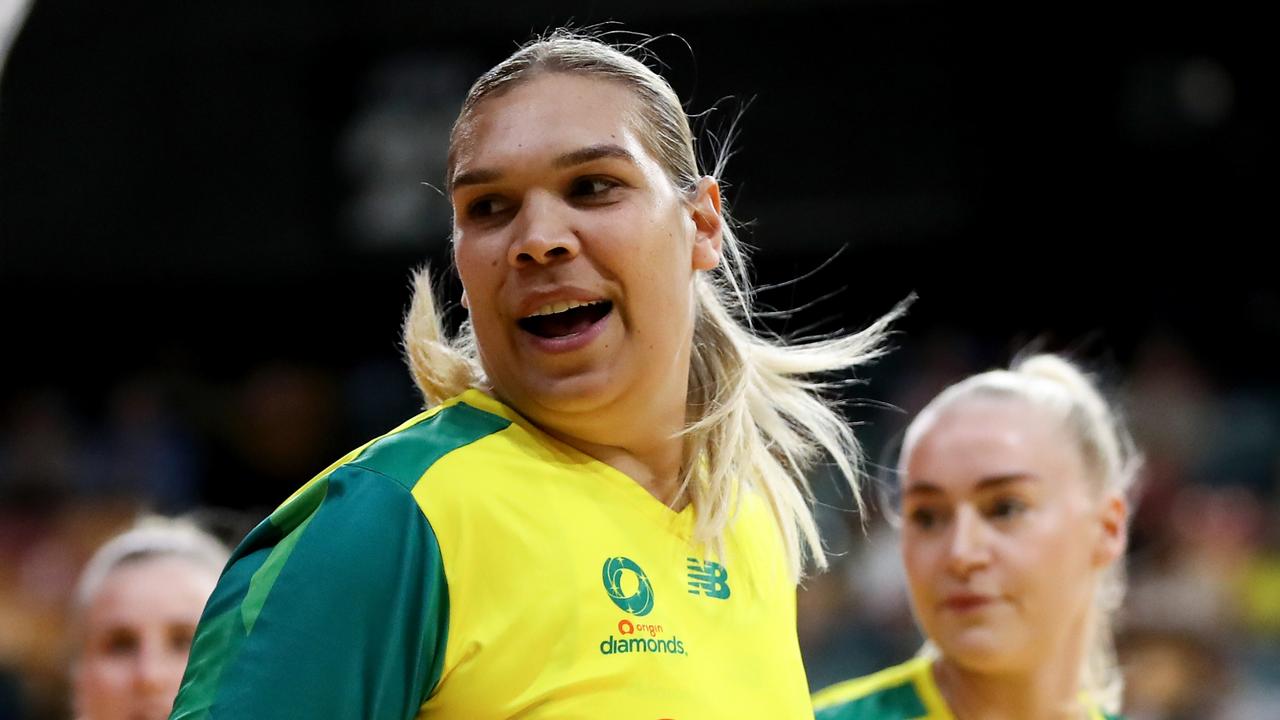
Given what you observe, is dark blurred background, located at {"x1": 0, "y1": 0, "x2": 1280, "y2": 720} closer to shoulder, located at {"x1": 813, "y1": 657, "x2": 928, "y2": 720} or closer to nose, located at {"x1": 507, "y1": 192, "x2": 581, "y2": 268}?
shoulder, located at {"x1": 813, "y1": 657, "x2": 928, "y2": 720}

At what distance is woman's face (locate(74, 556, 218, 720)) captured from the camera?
3084 mm

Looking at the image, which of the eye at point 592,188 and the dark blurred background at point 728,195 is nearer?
the eye at point 592,188

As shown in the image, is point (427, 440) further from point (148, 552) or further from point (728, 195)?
point (728, 195)

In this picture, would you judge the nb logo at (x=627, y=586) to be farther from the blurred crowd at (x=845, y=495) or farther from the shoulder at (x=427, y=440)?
the blurred crowd at (x=845, y=495)

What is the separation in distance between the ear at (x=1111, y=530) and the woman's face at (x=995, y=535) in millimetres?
60

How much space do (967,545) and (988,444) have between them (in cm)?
21

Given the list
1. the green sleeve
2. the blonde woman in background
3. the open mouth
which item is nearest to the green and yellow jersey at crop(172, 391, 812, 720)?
the green sleeve

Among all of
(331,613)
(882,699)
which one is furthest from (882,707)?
(331,613)

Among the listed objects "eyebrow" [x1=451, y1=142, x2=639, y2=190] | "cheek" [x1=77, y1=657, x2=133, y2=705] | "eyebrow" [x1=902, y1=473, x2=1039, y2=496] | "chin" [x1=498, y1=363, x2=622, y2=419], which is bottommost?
"cheek" [x1=77, y1=657, x2=133, y2=705]

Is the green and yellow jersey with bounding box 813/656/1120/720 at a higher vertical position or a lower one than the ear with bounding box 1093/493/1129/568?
lower

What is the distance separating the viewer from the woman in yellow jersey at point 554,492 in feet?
5.98

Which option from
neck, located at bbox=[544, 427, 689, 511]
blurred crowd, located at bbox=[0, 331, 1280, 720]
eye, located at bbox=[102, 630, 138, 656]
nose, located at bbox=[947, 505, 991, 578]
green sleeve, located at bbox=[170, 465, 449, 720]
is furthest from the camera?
blurred crowd, located at bbox=[0, 331, 1280, 720]

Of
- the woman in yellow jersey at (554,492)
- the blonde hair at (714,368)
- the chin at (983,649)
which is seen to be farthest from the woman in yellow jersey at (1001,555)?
the woman in yellow jersey at (554,492)

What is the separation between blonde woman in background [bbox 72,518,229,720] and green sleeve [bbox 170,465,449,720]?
130 cm
